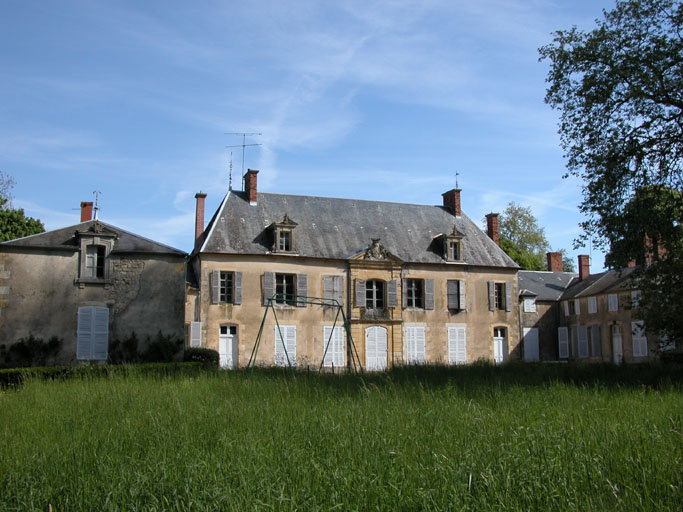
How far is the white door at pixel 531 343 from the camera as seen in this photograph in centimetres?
3027

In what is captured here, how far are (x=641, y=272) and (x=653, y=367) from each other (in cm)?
209

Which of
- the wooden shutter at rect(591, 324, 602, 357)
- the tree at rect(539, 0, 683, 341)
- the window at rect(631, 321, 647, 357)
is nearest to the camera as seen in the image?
the tree at rect(539, 0, 683, 341)

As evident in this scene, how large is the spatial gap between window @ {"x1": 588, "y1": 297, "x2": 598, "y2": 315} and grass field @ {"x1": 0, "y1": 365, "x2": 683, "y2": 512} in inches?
906

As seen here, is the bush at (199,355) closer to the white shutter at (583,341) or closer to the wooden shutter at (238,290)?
the wooden shutter at (238,290)

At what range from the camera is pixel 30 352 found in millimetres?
16609

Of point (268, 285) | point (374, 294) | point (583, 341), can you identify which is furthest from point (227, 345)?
point (583, 341)

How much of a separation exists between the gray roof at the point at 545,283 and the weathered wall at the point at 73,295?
19.4 m

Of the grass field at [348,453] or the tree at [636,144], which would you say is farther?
the tree at [636,144]

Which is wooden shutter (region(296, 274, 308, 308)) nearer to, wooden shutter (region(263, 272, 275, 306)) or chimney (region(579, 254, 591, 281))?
wooden shutter (region(263, 272, 275, 306))

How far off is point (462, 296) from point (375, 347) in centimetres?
438

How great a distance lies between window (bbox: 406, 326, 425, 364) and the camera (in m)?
25.1

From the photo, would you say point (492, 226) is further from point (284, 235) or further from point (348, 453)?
point (348, 453)

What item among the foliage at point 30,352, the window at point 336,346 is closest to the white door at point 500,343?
the window at point 336,346

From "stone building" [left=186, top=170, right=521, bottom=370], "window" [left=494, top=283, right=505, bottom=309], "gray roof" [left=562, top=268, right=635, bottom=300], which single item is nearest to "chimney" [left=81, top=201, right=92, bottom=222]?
"stone building" [left=186, top=170, right=521, bottom=370]
